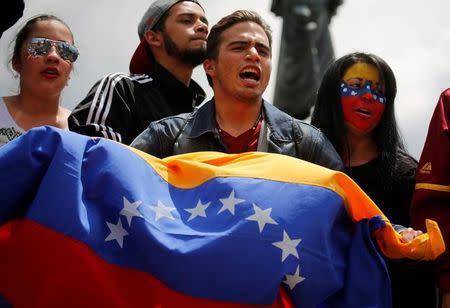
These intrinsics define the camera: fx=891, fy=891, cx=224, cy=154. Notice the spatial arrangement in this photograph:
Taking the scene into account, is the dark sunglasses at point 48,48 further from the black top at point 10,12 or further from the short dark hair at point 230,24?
the short dark hair at point 230,24

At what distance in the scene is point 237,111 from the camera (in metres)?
4.18

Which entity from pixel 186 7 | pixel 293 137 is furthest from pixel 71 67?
pixel 293 137

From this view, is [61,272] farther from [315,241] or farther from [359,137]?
[359,137]

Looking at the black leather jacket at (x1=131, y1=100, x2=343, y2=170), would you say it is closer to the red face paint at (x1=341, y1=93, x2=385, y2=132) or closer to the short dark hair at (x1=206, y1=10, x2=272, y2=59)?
the short dark hair at (x1=206, y1=10, x2=272, y2=59)

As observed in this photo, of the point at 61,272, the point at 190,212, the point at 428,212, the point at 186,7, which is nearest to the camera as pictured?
the point at 61,272

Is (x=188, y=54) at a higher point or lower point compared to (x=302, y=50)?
higher

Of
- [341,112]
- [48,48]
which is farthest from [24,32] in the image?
[341,112]

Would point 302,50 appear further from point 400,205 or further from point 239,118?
point 239,118

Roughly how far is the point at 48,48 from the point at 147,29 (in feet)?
2.79

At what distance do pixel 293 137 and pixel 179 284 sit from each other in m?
1.14

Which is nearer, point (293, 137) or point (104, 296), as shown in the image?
point (104, 296)

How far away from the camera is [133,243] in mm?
3180

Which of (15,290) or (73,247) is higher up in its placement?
(73,247)

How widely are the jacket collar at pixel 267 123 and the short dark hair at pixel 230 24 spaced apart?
339 mm
